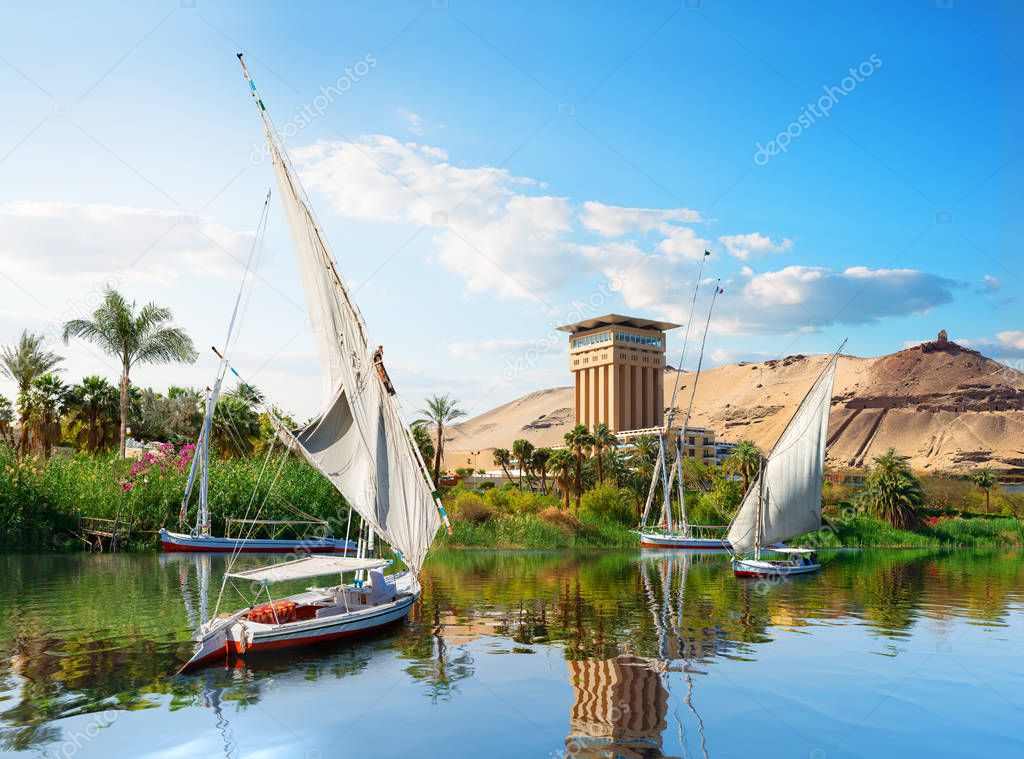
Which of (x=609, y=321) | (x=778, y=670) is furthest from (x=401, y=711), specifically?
(x=609, y=321)

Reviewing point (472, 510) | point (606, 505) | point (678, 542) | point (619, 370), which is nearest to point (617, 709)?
point (678, 542)

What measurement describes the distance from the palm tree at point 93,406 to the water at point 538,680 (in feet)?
133

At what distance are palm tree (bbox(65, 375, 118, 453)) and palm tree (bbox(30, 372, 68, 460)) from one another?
908 millimetres

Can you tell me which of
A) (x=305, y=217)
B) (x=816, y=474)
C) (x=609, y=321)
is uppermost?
(x=609, y=321)

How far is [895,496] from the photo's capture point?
84938mm

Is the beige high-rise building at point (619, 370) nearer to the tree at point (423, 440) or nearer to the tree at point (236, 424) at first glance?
the tree at point (423, 440)

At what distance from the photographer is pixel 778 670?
20141 mm

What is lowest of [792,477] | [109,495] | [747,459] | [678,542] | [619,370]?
[678,542]

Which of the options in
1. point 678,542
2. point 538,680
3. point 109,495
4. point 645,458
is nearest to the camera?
point 538,680

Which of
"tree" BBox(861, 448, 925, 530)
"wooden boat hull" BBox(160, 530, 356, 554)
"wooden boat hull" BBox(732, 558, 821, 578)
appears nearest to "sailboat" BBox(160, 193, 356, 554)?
"wooden boat hull" BBox(160, 530, 356, 554)

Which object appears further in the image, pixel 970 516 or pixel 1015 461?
pixel 1015 461

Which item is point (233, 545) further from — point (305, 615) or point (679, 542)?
point (305, 615)

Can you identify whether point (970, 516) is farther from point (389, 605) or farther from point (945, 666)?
point (389, 605)

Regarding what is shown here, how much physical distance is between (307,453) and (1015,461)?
20456 centimetres
